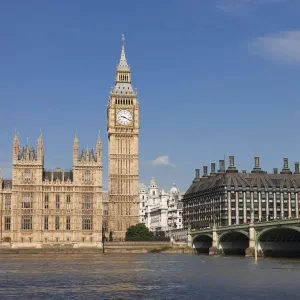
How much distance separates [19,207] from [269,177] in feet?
207

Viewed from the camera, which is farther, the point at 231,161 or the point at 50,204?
the point at 231,161

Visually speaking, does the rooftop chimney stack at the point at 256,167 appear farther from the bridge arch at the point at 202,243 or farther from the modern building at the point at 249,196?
the bridge arch at the point at 202,243

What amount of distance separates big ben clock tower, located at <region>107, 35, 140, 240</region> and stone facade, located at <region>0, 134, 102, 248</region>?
41.9 feet

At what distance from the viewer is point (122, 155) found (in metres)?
174

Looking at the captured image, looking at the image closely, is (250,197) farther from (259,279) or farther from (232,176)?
(259,279)

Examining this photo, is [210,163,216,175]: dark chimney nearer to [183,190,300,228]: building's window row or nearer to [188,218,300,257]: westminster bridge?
[183,190,300,228]: building's window row

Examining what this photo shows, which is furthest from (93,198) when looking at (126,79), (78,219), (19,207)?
(126,79)

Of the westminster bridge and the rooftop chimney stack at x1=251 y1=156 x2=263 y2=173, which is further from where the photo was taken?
the rooftop chimney stack at x1=251 y1=156 x2=263 y2=173

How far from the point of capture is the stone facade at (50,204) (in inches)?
6083

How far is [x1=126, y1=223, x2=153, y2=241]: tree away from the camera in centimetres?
15962

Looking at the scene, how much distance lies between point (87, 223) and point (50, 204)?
29.0ft

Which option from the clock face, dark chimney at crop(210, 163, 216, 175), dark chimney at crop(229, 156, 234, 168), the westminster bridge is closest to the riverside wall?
the westminster bridge

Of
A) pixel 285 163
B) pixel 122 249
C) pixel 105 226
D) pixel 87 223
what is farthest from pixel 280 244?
pixel 285 163

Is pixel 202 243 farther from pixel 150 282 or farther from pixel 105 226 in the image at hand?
pixel 150 282
